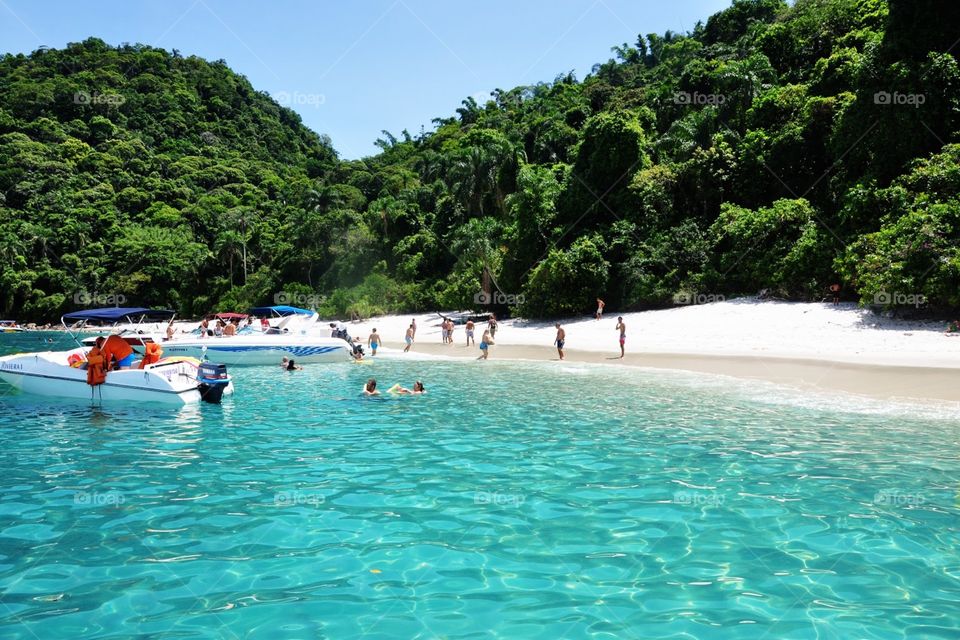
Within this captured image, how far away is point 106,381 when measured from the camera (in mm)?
16234

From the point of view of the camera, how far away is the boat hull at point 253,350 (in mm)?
27438

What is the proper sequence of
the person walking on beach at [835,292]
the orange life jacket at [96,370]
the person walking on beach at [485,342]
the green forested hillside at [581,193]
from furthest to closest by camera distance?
the green forested hillside at [581,193] < the person walking on beach at [835,292] < the person walking on beach at [485,342] < the orange life jacket at [96,370]

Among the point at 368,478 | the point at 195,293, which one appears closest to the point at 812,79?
the point at 368,478

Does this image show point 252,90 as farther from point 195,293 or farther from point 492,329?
point 492,329

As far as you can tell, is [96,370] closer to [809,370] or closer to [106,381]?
[106,381]

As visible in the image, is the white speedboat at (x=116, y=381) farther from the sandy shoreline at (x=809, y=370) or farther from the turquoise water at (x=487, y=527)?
the sandy shoreline at (x=809, y=370)

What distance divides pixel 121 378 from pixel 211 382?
228 centimetres

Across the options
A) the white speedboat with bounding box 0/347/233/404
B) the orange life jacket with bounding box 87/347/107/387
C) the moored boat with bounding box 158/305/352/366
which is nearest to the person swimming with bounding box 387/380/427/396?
the white speedboat with bounding box 0/347/233/404

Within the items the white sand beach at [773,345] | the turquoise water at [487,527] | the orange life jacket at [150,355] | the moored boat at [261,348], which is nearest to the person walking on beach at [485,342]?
the white sand beach at [773,345]

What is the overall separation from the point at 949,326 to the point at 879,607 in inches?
920

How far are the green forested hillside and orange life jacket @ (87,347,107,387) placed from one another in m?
27.4

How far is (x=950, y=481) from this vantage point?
8.75 m

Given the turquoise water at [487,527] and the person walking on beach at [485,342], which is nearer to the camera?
the turquoise water at [487,527]

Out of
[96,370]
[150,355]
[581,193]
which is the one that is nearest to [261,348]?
[150,355]
